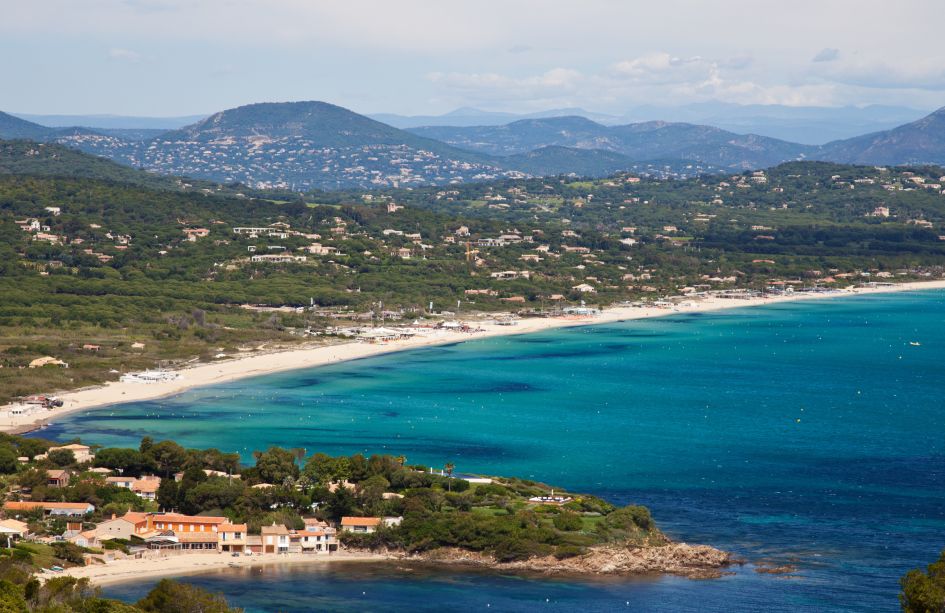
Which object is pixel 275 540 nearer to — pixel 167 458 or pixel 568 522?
pixel 167 458

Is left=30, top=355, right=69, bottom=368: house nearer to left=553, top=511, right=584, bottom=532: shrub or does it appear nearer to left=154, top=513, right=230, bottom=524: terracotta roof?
left=154, top=513, right=230, bottom=524: terracotta roof

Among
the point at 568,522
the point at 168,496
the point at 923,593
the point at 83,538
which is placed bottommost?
the point at 83,538

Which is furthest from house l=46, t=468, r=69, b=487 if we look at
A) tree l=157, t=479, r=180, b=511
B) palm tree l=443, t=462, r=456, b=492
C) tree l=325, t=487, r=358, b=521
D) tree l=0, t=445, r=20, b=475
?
palm tree l=443, t=462, r=456, b=492

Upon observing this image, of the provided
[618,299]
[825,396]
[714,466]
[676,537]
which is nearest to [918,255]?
[618,299]

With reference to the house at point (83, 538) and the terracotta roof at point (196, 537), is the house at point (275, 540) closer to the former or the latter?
the terracotta roof at point (196, 537)

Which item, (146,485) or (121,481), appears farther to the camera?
(121,481)

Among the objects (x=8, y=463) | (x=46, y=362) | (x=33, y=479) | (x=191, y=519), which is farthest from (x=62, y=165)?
(x=191, y=519)
